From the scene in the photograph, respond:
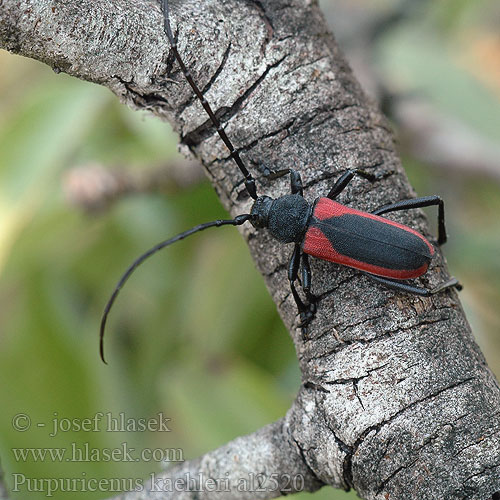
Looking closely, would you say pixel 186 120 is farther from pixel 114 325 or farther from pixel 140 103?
pixel 114 325

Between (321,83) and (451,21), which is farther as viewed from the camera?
(451,21)

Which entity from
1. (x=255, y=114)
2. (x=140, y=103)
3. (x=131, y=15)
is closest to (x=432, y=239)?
(x=255, y=114)

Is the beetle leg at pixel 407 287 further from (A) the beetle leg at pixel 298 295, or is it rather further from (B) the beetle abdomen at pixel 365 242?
(A) the beetle leg at pixel 298 295

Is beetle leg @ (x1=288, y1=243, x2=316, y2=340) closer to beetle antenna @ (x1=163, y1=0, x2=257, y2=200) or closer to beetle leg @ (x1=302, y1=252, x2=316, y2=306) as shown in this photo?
beetle leg @ (x1=302, y1=252, x2=316, y2=306)

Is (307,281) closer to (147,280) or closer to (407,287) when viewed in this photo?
(407,287)

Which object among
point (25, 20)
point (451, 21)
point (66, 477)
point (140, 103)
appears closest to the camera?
point (25, 20)

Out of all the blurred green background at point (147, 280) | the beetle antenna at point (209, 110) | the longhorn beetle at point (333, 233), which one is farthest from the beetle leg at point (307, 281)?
the blurred green background at point (147, 280)
